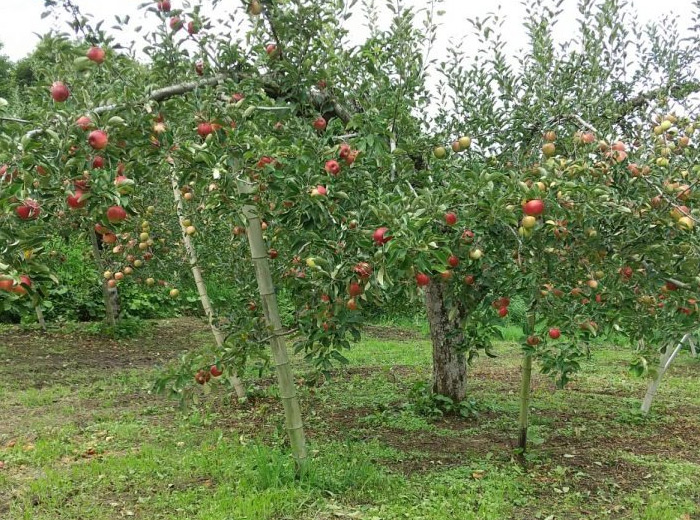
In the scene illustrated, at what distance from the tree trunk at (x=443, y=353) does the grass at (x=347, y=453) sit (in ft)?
0.84

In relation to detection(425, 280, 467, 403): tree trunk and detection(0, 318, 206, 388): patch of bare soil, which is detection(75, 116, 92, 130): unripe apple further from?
detection(0, 318, 206, 388): patch of bare soil

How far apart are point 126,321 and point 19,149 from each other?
345 inches

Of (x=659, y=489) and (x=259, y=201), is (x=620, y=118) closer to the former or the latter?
(x=659, y=489)

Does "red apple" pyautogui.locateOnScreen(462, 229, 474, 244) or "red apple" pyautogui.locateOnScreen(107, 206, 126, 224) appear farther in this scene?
"red apple" pyautogui.locateOnScreen(462, 229, 474, 244)

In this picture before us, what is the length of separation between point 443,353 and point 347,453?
1.46 m

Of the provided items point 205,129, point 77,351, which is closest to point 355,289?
point 205,129

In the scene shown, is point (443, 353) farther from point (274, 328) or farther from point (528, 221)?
point (528, 221)

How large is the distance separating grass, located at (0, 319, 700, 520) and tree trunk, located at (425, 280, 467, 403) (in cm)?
26

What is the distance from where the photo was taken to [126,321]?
10461 mm

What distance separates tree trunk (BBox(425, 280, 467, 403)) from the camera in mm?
5395

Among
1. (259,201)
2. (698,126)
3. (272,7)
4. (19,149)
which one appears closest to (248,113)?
(259,201)

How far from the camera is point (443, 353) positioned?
556 cm

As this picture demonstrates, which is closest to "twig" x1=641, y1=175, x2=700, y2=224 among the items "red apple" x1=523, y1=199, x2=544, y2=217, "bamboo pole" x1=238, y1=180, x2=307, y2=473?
"red apple" x1=523, y1=199, x2=544, y2=217

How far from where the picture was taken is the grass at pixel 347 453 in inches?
143
